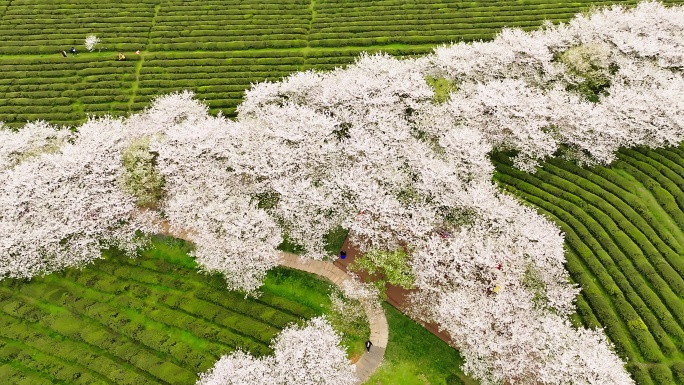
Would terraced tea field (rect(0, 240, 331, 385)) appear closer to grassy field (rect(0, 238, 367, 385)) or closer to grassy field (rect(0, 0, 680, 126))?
grassy field (rect(0, 238, 367, 385))

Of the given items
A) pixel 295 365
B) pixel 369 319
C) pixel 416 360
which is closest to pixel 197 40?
pixel 369 319

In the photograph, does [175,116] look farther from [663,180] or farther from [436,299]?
[663,180]

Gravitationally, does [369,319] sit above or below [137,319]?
A: above

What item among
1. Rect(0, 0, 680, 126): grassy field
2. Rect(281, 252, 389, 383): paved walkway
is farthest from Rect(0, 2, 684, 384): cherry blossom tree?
Rect(0, 0, 680, 126): grassy field

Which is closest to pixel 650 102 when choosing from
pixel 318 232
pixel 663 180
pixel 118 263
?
pixel 663 180

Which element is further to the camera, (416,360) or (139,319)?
(139,319)

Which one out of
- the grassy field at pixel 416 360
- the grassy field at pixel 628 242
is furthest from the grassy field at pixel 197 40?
the grassy field at pixel 416 360

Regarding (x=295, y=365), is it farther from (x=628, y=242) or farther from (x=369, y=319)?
(x=628, y=242)
